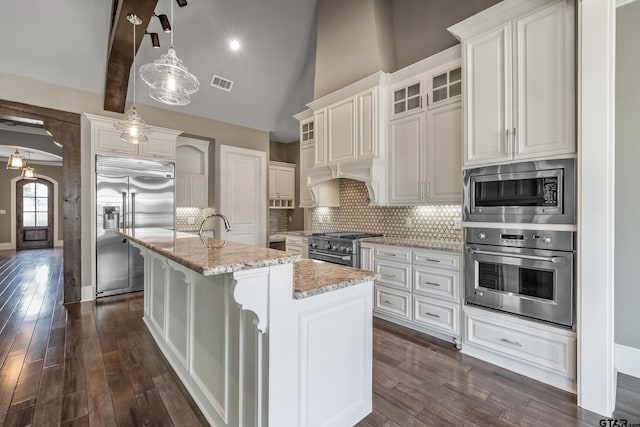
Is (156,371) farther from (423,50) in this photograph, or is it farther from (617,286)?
→ (423,50)

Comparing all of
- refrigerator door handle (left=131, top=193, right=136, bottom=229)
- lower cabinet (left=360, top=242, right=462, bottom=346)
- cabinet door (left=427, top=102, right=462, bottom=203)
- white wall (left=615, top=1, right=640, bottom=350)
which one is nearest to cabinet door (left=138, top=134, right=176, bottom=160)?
refrigerator door handle (left=131, top=193, right=136, bottom=229)

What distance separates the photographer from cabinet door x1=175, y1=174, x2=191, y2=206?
17.3ft

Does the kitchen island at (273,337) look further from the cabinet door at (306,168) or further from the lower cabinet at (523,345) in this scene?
the cabinet door at (306,168)

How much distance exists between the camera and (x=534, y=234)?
7.31 ft

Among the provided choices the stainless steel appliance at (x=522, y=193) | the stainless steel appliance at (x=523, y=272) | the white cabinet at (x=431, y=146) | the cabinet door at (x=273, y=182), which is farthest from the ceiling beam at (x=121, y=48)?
the stainless steel appliance at (x=523, y=272)

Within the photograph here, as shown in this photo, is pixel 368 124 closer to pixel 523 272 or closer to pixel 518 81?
pixel 518 81

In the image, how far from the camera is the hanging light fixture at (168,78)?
2.16 metres

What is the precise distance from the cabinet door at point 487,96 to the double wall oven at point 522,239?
0.53ft

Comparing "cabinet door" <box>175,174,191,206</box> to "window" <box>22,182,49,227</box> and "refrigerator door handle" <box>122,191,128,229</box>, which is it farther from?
"window" <box>22,182,49,227</box>

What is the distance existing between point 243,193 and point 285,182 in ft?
4.05

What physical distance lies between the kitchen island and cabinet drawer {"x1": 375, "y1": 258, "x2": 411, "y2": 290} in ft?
4.75

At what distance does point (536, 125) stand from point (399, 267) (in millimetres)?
1744

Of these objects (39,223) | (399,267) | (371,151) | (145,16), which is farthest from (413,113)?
(39,223)

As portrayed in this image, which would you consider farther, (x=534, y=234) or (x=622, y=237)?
(x=622, y=237)
